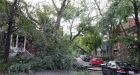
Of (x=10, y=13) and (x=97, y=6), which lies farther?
(x=97, y=6)

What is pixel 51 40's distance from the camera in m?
25.2

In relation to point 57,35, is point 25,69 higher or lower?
lower

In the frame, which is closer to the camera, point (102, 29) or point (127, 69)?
point (127, 69)

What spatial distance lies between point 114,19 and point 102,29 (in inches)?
170

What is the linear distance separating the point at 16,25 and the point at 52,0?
9.16 meters

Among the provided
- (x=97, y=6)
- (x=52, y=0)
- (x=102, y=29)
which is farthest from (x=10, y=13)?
(x=97, y=6)

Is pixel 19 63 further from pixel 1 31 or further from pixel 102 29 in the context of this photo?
pixel 102 29

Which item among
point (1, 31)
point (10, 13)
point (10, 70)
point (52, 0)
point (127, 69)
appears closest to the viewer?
point (127, 69)

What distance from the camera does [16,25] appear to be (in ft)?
84.5

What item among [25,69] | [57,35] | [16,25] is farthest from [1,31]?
[25,69]

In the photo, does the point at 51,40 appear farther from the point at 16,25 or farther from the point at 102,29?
the point at 102,29

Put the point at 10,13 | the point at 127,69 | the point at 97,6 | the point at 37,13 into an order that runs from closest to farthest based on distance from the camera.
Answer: the point at 127,69 → the point at 10,13 → the point at 37,13 → the point at 97,6

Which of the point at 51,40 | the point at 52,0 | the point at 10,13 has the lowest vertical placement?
the point at 51,40

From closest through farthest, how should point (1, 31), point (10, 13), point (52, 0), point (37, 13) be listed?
point (10, 13) < point (37, 13) < point (1, 31) < point (52, 0)
